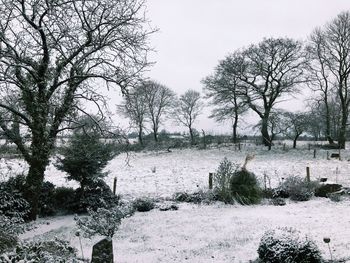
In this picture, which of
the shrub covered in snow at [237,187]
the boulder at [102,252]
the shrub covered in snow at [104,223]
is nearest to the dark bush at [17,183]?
the shrub covered in snow at [104,223]

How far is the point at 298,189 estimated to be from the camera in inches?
655

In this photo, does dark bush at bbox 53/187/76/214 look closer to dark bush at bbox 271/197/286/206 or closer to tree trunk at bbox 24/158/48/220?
tree trunk at bbox 24/158/48/220

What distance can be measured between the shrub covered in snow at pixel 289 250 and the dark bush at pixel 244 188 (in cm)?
767

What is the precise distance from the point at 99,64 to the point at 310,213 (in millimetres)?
9744

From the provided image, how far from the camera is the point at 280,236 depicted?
8.26 metres

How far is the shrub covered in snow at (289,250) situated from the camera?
781 centimetres

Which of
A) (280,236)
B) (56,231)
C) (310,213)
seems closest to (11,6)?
(56,231)

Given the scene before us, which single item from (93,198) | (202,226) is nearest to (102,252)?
(202,226)

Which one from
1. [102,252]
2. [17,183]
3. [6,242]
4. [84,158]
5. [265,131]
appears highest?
[265,131]

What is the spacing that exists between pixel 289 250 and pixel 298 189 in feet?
30.4

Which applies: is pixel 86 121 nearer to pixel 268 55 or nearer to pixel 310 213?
pixel 310 213

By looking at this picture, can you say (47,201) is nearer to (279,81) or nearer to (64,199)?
(64,199)

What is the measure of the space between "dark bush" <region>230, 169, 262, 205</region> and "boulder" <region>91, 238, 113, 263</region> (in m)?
9.06

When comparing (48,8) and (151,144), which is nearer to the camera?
(48,8)
